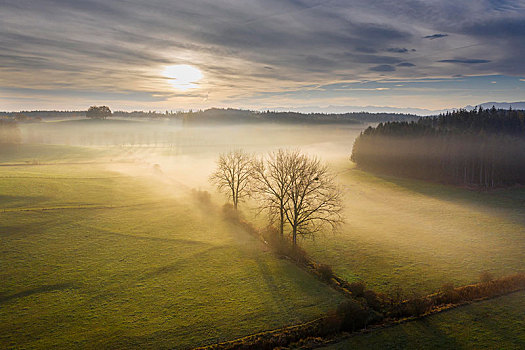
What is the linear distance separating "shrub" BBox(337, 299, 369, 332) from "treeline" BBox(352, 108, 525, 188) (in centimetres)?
8081

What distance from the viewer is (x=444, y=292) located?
1145 inches

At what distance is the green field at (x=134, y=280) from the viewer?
23297 millimetres

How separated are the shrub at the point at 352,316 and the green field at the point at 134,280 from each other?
2354 millimetres

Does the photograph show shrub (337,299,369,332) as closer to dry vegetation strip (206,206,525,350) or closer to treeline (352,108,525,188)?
dry vegetation strip (206,206,525,350)

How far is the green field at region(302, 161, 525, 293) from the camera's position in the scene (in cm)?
3431

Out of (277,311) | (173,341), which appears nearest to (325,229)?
(277,311)

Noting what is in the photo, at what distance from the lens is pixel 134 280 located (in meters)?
30.8

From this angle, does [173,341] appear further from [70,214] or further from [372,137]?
[372,137]

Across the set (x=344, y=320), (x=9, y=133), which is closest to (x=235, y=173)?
(x=344, y=320)

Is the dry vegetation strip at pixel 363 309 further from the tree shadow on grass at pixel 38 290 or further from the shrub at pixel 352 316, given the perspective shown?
the tree shadow on grass at pixel 38 290

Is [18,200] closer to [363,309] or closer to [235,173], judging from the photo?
[235,173]

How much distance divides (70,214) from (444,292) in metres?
53.4

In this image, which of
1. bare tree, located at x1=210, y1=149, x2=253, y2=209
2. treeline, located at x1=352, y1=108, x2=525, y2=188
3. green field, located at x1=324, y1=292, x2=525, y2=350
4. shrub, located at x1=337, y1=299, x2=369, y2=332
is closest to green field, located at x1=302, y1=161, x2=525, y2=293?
green field, located at x1=324, y1=292, x2=525, y2=350

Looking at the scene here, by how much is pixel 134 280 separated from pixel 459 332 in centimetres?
2938
